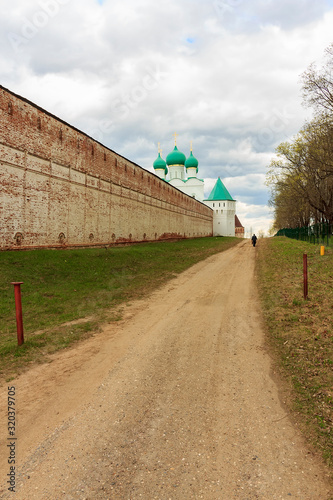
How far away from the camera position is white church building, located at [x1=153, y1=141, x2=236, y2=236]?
211 ft

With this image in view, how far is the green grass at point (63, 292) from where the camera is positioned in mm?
6102

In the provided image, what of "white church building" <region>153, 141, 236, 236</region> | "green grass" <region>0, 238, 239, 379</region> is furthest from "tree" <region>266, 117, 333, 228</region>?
"white church building" <region>153, 141, 236, 236</region>

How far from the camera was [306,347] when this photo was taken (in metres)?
5.54

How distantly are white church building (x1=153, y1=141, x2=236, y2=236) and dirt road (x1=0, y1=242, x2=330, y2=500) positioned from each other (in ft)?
200

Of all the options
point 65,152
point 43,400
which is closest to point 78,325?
point 43,400

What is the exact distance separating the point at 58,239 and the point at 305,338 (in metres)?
15.5

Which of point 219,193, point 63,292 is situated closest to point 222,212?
point 219,193

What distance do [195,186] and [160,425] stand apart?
2553 inches

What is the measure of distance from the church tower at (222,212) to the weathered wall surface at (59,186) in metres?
41.1

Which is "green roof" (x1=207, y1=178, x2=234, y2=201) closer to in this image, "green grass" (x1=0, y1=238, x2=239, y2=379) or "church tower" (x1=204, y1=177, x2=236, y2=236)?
"church tower" (x1=204, y1=177, x2=236, y2=236)

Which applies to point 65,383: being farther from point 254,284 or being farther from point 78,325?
point 254,284

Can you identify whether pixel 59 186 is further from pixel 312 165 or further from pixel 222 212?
pixel 222 212

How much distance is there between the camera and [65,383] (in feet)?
15.0

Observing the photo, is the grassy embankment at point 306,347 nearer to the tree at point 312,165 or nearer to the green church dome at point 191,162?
the tree at point 312,165
